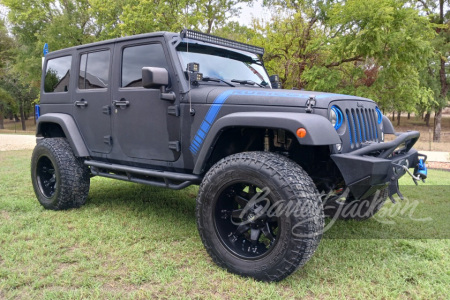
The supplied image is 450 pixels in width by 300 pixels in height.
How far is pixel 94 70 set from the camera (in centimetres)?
410

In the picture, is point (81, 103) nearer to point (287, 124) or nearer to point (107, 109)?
point (107, 109)

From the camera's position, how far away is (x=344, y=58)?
1373 centimetres

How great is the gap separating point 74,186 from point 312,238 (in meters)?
3.04

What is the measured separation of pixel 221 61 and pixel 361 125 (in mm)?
1604

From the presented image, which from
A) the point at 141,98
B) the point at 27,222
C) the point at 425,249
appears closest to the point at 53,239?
the point at 27,222

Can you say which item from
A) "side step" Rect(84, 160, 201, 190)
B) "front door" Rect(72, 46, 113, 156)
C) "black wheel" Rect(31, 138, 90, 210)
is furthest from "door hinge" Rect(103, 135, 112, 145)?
"black wheel" Rect(31, 138, 90, 210)

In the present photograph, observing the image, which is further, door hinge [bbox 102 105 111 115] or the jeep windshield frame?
door hinge [bbox 102 105 111 115]

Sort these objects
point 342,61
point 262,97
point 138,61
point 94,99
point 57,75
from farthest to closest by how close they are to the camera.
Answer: point 342,61, point 57,75, point 94,99, point 138,61, point 262,97

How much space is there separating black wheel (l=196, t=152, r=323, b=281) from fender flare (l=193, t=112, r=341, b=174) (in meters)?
0.26

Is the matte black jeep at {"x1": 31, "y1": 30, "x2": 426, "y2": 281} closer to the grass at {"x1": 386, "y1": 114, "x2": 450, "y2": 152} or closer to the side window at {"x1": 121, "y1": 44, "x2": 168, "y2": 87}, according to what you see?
the side window at {"x1": 121, "y1": 44, "x2": 168, "y2": 87}

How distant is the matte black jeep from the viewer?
2518 millimetres

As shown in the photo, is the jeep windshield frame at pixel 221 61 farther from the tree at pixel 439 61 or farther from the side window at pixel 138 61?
the tree at pixel 439 61

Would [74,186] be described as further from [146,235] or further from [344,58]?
[344,58]

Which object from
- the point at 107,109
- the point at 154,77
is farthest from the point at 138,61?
the point at 154,77
